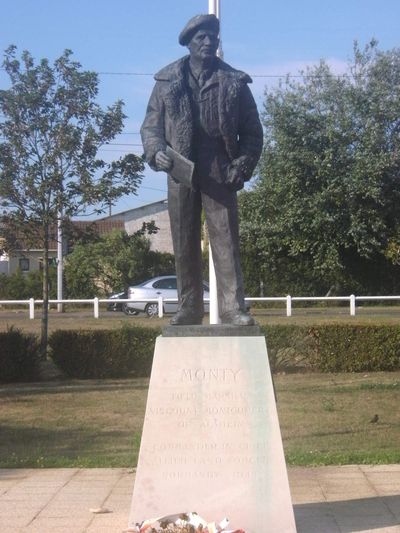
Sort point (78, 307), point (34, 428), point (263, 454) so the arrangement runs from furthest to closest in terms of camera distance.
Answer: point (78, 307)
point (34, 428)
point (263, 454)

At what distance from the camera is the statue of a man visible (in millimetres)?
6195

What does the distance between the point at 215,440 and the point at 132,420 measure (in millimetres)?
6087

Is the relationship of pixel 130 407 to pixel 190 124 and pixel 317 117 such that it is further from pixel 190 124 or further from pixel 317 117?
pixel 317 117

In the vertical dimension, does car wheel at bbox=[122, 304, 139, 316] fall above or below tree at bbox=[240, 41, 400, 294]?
below

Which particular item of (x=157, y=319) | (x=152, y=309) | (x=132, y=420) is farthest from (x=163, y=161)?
(x=152, y=309)

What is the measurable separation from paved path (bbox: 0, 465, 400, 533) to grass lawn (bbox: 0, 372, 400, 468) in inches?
21.2

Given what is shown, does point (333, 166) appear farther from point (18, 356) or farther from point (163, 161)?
point (163, 161)

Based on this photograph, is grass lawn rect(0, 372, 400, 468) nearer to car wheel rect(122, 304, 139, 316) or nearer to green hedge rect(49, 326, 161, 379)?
green hedge rect(49, 326, 161, 379)

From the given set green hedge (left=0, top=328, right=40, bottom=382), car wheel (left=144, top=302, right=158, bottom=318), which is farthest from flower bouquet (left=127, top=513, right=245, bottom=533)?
car wheel (left=144, top=302, right=158, bottom=318)

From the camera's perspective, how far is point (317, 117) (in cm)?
3116

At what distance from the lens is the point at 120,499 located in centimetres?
721

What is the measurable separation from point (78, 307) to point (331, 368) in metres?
18.6

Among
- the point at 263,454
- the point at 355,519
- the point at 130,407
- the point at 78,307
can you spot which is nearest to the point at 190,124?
the point at 263,454

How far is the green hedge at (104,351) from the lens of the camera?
15703 mm
